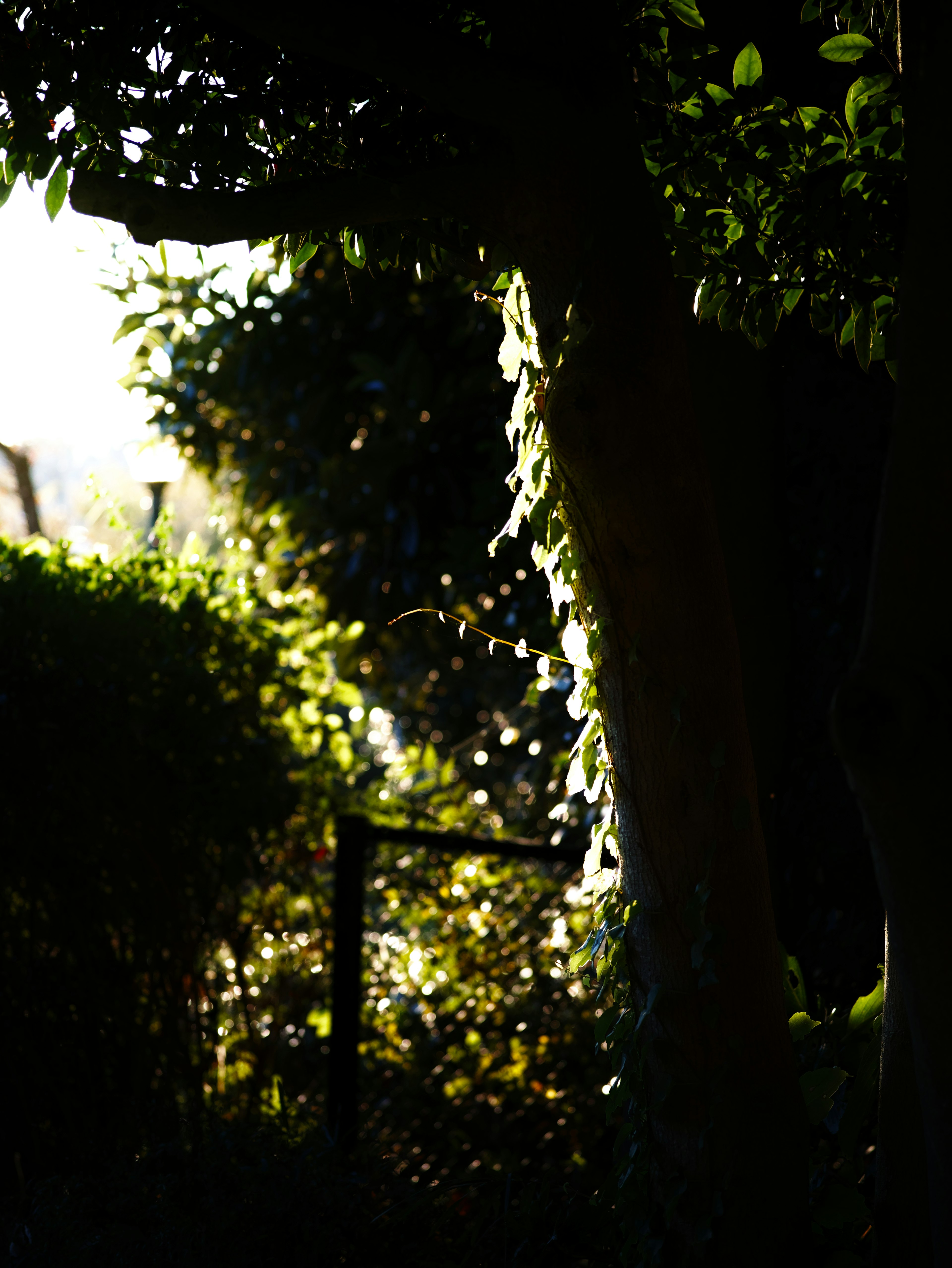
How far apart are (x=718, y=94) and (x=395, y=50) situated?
2.17 feet

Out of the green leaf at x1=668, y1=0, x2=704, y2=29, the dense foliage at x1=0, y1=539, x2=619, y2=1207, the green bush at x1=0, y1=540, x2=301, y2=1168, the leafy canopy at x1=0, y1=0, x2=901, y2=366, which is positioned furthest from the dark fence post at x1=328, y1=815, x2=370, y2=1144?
the green leaf at x1=668, y1=0, x2=704, y2=29

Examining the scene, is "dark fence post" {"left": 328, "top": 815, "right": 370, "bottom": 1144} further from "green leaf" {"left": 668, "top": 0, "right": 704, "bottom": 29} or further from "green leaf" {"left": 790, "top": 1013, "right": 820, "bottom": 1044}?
"green leaf" {"left": 668, "top": 0, "right": 704, "bottom": 29}

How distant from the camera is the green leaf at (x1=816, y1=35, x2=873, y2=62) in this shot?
1.78 meters

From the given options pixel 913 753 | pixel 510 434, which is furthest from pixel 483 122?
pixel 913 753

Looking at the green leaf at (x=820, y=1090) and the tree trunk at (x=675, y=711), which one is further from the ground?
the tree trunk at (x=675, y=711)

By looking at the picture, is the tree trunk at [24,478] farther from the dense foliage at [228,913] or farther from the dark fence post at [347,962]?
the dark fence post at [347,962]

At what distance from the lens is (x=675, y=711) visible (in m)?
1.66

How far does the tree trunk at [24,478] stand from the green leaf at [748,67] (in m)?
10.5

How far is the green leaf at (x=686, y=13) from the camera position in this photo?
184 centimetres

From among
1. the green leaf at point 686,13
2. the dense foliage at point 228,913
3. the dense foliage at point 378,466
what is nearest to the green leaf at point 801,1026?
the dense foliage at point 228,913

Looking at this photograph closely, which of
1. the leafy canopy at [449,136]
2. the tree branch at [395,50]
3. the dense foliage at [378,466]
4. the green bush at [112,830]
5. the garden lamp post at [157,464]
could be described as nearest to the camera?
the tree branch at [395,50]

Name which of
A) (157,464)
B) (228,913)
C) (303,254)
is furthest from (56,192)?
(157,464)

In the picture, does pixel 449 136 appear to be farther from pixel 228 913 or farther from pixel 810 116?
pixel 228 913

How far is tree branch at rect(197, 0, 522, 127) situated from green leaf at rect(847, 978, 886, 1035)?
1.80 metres
